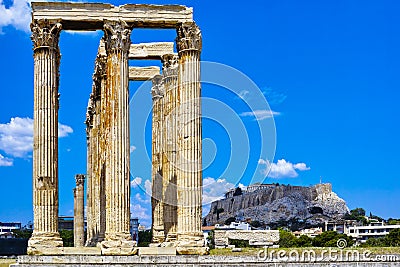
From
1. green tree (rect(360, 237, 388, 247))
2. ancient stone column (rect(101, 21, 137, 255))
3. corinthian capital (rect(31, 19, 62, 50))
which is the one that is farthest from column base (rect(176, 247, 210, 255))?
green tree (rect(360, 237, 388, 247))

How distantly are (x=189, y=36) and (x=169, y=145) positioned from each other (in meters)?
9.21

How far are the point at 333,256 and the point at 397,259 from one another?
3250 millimetres

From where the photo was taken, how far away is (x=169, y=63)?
172 ft

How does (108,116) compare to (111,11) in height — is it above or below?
below

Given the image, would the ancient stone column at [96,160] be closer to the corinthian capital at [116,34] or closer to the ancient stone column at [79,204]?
the ancient stone column at [79,204]

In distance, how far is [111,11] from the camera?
42.9 m

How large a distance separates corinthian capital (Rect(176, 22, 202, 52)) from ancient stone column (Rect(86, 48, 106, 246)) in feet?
27.2

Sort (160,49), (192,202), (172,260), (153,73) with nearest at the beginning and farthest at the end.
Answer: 1. (172,260)
2. (192,202)
3. (160,49)
4. (153,73)

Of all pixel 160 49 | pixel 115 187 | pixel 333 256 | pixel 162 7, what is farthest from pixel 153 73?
pixel 333 256

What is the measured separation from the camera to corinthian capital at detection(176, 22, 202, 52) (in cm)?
4359

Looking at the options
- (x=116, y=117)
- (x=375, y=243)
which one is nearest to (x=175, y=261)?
(x=116, y=117)

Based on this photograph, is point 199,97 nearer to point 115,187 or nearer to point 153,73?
point 115,187

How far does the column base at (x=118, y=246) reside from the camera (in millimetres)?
40625

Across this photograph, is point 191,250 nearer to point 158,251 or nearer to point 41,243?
point 158,251
